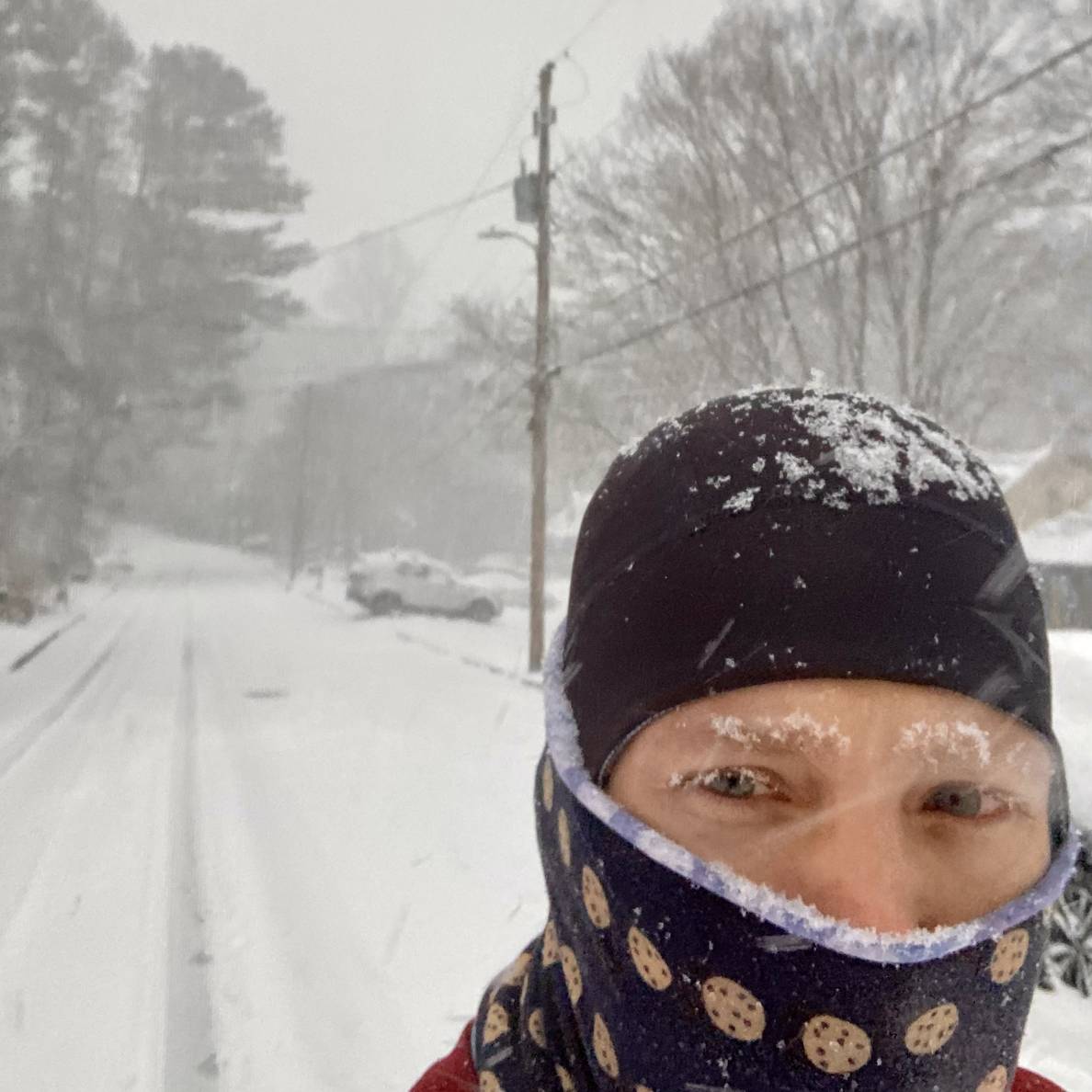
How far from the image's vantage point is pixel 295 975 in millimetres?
3402

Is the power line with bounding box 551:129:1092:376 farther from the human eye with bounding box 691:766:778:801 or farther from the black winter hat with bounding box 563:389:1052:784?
the human eye with bounding box 691:766:778:801

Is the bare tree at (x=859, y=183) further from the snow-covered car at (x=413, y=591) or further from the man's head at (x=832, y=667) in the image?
the snow-covered car at (x=413, y=591)

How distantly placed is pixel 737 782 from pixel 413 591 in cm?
2250

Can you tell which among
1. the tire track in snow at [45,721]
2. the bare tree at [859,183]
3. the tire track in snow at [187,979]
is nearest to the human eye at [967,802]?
the tire track in snow at [187,979]

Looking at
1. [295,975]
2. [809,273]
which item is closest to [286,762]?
[295,975]

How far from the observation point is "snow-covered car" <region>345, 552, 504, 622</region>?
2283 cm

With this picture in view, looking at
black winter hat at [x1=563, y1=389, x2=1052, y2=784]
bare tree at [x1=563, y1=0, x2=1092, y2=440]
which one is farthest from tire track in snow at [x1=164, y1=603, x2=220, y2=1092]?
bare tree at [x1=563, y1=0, x2=1092, y2=440]

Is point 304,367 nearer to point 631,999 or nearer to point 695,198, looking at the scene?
point 695,198

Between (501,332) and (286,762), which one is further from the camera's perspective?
(501,332)

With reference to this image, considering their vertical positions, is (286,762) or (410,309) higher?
(410,309)

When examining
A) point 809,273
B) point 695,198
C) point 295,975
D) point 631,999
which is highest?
point 695,198

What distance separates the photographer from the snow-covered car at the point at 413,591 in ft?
74.9

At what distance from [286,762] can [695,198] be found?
32.1 ft

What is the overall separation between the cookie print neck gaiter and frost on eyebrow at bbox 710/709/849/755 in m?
0.15
